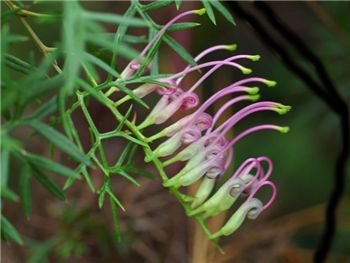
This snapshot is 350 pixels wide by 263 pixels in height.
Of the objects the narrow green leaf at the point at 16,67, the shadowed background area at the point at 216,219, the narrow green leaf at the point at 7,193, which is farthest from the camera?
the shadowed background area at the point at 216,219

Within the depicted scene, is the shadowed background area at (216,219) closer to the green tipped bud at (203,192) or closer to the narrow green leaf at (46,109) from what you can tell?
the green tipped bud at (203,192)

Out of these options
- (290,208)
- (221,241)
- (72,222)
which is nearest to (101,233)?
(72,222)

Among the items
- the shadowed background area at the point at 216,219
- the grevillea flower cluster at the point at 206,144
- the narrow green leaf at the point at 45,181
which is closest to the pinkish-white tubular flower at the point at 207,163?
the grevillea flower cluster at the point at 206,144

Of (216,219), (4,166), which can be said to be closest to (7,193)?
(4,166)

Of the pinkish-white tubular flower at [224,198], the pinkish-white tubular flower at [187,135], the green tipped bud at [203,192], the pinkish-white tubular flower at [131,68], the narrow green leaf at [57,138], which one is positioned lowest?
the pinkish-white tubular flower at [224,198]

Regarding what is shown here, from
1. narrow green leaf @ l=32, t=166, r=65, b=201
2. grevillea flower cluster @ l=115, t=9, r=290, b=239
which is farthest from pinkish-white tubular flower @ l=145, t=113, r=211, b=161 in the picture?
narrow green leaf @ l=32, t=166, r=65, b=201

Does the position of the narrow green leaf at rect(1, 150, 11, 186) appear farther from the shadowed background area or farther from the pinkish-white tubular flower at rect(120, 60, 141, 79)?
the shadowed background area
